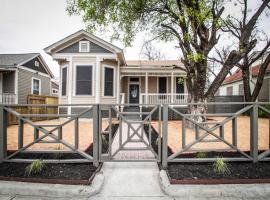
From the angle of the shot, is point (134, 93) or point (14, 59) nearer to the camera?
point (14, 59)

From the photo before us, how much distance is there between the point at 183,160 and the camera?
4.09 metres

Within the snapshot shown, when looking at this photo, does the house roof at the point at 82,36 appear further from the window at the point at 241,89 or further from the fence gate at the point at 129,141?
the window at the point at 241,89

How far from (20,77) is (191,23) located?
43.2 feet

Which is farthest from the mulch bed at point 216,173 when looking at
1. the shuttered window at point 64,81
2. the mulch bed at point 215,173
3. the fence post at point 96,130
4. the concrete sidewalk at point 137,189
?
the shuttered window at point 64,81

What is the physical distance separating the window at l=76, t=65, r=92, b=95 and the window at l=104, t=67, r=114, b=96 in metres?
0.97

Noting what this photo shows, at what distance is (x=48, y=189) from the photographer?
3.20 m

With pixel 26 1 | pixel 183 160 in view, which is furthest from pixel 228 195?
pixel 26 1

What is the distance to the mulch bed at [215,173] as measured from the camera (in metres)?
3.37

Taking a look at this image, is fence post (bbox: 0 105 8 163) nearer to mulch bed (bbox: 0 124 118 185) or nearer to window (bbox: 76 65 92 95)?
mulch bed (bbox: 0 124 118 185)

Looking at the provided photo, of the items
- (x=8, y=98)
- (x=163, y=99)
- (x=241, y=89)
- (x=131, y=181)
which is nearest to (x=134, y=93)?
(x=163, y=99)

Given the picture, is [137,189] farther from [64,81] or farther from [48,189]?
[64,81]

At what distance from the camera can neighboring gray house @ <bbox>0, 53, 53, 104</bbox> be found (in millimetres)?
14516

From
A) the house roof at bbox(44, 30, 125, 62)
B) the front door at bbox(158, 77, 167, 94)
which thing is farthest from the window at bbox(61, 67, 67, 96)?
the front door at bbox(158, 77, 167, 94)

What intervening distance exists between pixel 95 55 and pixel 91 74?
123cm
